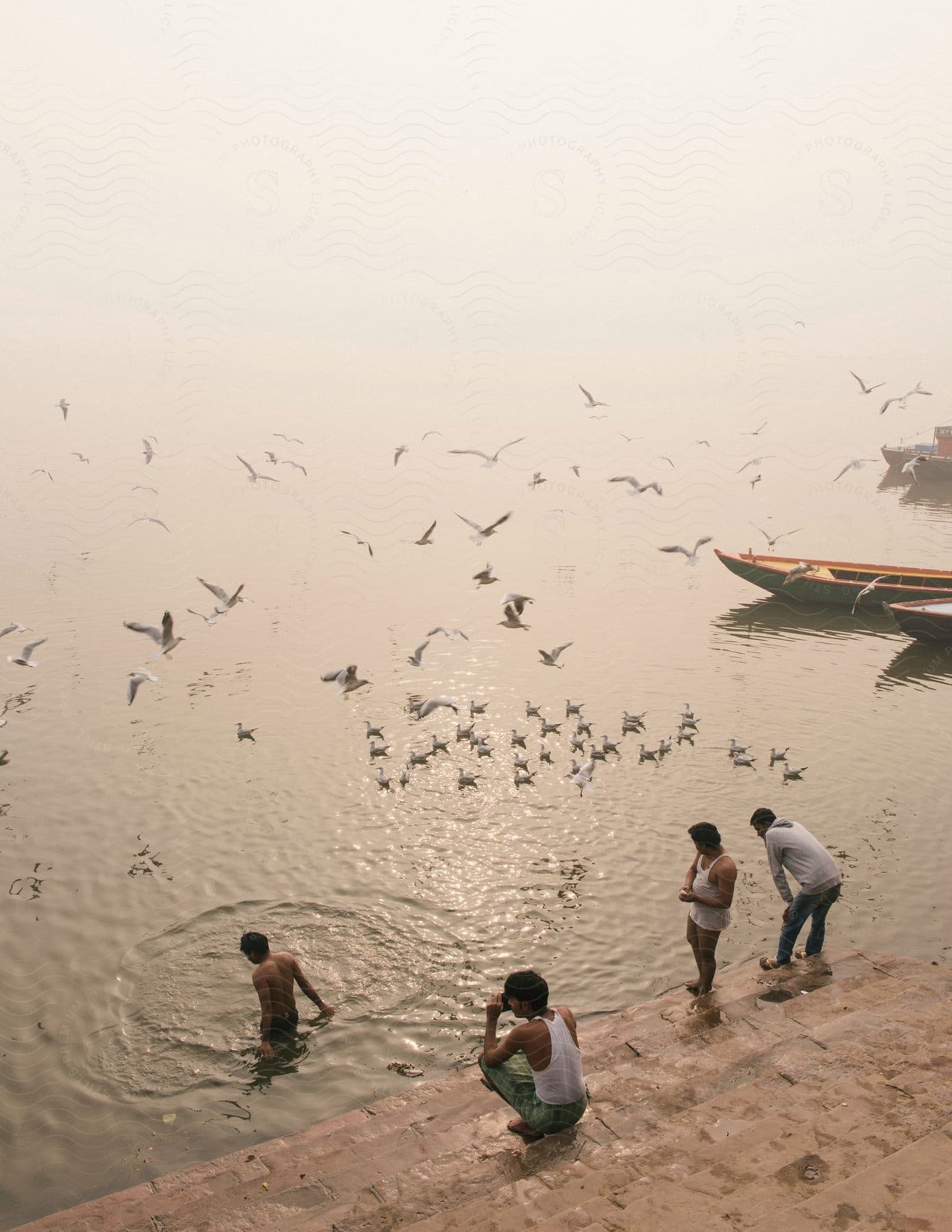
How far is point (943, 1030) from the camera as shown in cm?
743

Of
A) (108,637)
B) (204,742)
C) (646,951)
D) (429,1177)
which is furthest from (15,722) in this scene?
(429,1177)

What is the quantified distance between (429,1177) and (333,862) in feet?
26.7

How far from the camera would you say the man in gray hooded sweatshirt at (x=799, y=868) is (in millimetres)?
8961

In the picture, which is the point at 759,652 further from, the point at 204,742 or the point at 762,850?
the point at 204,742

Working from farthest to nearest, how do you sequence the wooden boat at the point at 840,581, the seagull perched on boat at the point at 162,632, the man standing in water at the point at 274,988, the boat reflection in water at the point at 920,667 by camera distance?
the wooden boat at the point at 840,581, the boat reflection in water at the point at 920,667, the seagull perched on boat at the point at 162,632, the man standing in water at the point at 274,988

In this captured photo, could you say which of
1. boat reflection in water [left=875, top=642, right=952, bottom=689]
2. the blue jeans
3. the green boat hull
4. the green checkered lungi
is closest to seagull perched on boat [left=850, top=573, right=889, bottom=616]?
the green boat hull

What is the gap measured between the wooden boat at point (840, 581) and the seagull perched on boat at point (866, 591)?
0.09 m

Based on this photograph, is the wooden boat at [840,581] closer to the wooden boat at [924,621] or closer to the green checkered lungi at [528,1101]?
the wooden boat at [924,621]

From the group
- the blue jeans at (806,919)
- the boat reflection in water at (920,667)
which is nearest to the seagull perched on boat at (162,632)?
the blue jeans at (806,919)

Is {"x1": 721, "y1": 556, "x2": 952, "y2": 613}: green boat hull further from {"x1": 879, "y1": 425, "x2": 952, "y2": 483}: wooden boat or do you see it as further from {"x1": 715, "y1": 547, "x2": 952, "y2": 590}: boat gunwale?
{"x1": 879, "y1": 425, "x2": 952, "y2": 483}: wooden boat

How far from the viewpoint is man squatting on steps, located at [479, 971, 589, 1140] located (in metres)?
6.32

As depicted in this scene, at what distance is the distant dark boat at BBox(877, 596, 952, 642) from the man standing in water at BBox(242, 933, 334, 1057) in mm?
24219

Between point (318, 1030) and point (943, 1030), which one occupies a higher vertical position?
point (943, 1030)

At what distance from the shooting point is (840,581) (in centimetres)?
3394
